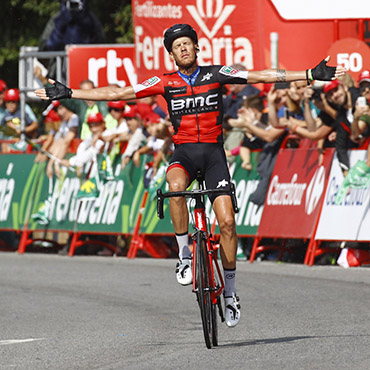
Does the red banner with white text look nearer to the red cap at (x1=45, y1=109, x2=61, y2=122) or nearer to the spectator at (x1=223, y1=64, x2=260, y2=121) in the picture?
the red cap at (x1=45, y1=109, x2=61, y2=122)

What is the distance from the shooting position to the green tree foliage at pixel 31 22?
3606 centimetres

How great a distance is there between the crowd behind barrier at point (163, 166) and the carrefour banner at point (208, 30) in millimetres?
1448

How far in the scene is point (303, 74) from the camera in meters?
9.30

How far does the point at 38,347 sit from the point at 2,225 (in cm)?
1110

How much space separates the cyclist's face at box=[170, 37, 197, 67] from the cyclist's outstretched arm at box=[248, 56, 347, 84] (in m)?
0.47

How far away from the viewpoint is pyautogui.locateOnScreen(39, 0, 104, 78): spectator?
24312 mm

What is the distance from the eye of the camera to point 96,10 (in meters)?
36.9

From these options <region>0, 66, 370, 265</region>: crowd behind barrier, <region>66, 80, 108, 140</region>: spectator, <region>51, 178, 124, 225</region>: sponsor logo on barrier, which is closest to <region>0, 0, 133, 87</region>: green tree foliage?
<region>0, 66, 370, 265</region>: crowd behind barrier

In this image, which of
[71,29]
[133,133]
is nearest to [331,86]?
[133,133]

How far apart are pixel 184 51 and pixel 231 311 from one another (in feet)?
6.66

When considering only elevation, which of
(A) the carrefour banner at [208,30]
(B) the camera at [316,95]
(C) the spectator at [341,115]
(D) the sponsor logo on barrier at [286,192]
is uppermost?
(A) the carrefour banner at [208,30]

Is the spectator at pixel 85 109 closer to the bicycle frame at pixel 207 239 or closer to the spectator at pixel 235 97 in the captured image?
the spectator at pixel 235 97

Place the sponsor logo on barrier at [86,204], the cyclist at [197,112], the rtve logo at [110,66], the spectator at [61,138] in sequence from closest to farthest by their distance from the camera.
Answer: the cyclist at [197,112]
the sponsor logo on barrier at [86,204]
the spectator at [61,138]
the rtve logo at [110,66]

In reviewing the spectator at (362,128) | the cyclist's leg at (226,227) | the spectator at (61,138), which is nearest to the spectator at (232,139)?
the spectator at (362,128)
